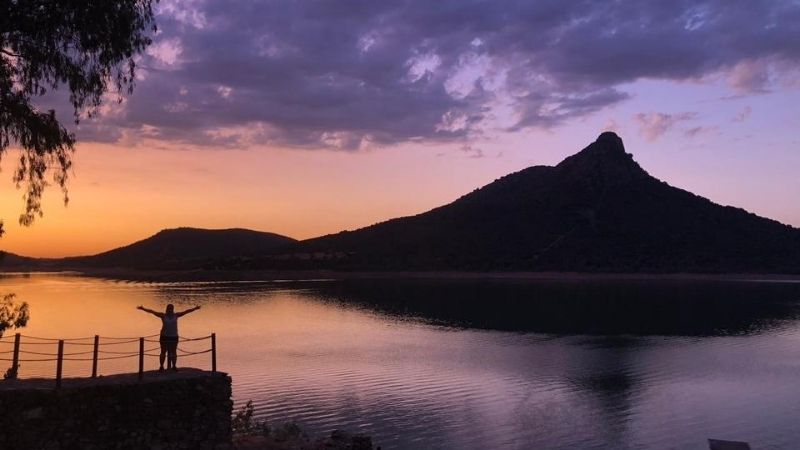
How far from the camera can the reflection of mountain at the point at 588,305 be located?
66.1 m

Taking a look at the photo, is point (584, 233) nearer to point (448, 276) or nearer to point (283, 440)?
point (448, 276)

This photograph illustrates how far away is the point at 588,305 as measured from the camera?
87.2 m

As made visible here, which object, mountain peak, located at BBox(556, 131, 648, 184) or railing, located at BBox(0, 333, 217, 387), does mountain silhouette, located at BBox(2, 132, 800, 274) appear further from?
railing, located at BBox(0, 333, 217, 387)

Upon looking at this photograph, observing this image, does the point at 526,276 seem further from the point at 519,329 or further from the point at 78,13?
the point at 78,13

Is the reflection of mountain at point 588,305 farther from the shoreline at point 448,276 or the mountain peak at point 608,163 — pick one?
the mountain peak at point 608,163

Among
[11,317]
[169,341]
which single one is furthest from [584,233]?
[11,317]

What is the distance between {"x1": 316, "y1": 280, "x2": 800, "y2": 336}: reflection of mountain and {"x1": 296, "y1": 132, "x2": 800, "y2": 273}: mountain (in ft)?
65.5

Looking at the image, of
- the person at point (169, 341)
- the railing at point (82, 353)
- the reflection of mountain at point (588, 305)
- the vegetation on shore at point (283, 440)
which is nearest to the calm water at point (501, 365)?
the reflection of mountain at point (588, 305)

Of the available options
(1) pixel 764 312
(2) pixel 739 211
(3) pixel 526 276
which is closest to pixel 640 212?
(2) pixel 739 211

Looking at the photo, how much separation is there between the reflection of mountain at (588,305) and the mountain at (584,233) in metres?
20.0

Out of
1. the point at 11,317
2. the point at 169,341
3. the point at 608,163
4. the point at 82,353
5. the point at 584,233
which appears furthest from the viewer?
the point at 608,163

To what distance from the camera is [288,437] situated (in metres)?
22.5

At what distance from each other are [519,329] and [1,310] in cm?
4753

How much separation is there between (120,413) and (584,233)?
518 feet
